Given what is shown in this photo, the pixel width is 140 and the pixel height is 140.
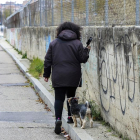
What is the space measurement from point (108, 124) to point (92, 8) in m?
2.55

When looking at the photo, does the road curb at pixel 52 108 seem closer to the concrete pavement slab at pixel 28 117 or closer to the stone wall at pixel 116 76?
the concrete pavement slab at pixel 28 117

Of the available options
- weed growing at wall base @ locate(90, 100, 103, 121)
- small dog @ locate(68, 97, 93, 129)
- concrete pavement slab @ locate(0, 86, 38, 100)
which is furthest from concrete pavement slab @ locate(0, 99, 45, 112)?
small dog @ locate(68, 97, 93, 129)

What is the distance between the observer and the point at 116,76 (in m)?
6.12

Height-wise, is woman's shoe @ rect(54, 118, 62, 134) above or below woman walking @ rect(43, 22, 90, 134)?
below

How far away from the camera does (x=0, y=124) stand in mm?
7523

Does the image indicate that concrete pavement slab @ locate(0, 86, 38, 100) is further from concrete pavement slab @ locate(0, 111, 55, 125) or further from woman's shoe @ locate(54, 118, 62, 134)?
woman's shoe @ locate(54, 118, 62, 134)

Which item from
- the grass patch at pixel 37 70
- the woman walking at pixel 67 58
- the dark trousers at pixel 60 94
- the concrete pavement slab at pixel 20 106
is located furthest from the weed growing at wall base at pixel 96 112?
the grass patch at pixel 37 70

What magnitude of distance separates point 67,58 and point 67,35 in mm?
362

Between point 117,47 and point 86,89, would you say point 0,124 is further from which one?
point 117,47

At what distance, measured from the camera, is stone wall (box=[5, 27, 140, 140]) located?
530 centimetres

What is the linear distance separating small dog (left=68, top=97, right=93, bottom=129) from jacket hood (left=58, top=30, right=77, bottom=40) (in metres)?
0.97

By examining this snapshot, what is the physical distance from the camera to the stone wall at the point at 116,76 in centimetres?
530

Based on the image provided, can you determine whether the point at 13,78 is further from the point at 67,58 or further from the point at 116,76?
the point at 116,76

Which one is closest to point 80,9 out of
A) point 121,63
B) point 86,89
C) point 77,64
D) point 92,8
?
point 92,8
